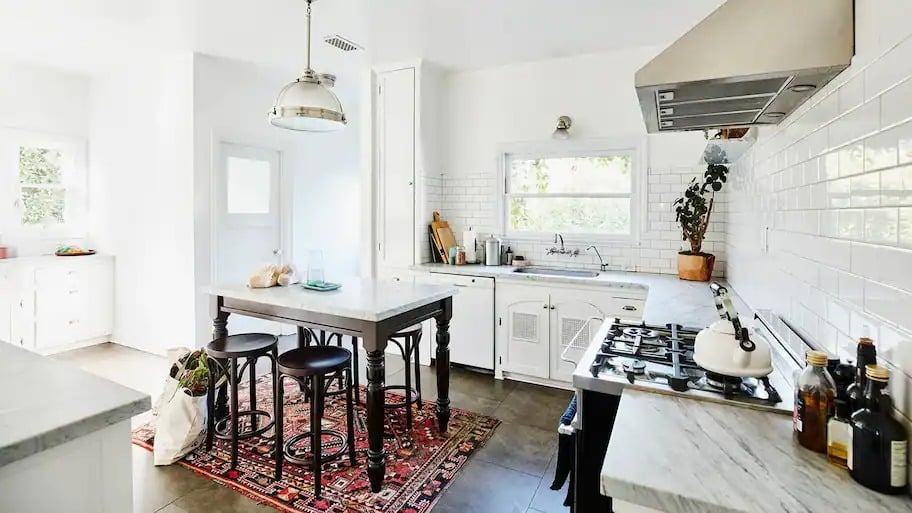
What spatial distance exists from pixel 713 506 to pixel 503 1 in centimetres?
304

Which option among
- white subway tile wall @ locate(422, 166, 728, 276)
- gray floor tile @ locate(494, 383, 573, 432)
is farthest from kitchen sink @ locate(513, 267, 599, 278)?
gray floor tile @ locate(494, 383, 573, 432)

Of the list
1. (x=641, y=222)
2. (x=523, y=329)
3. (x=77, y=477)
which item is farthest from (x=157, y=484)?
(x=641, y=222)

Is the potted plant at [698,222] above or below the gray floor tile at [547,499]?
above

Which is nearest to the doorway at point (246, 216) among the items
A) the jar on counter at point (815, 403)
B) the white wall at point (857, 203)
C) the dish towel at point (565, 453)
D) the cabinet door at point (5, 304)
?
the cabinet door at point (5, 304)

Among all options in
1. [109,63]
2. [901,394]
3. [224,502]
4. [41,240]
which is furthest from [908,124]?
[41,240]

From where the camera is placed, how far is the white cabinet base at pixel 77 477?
2.94 feet

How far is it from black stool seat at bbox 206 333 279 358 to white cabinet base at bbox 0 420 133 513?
1.42 metres

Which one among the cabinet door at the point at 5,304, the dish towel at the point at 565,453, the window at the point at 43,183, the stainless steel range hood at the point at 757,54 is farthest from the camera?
the window at the point at 43,183

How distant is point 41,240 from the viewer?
187 inches

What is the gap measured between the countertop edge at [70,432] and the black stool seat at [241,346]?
142 centimetres

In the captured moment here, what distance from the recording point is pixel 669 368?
150 centimetres

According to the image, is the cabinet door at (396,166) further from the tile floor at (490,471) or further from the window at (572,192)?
the tile floor at (490,471)

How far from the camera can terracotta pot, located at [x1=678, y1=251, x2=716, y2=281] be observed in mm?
3412

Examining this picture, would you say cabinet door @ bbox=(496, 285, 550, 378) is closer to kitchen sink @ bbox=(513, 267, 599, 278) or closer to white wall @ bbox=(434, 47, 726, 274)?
kitchen sink @ bbox=(513, 267, 599, 278)
